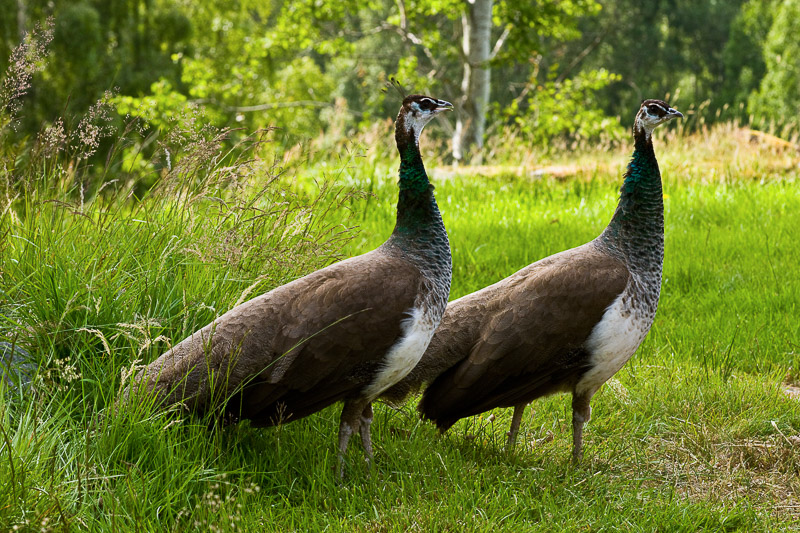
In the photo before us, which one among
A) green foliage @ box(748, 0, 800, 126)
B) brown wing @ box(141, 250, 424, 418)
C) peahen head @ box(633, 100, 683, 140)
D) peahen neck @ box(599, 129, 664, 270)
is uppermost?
peahen head @ box(633, 100, 683, 140)

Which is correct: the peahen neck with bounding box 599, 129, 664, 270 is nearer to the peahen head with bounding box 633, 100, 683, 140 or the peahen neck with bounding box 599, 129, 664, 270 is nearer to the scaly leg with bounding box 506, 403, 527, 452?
the peahen head with bounding box 633, 100, 683, 140

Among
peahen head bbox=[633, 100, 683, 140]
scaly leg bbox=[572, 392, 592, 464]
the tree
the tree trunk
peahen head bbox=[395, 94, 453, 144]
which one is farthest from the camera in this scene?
the tree

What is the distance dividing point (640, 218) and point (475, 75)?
11869mm

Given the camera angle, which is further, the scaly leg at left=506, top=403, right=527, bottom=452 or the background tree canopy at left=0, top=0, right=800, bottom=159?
the background tree canopy at left=0, top=0, right=800, bottom=159

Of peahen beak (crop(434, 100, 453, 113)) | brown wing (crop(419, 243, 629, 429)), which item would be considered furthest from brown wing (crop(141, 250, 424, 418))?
peahen beak (crop(434, 100, 453, 113))

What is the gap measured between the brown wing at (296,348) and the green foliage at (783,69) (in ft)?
102

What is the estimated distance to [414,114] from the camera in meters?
4.01

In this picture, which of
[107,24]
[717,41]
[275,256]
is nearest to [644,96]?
[717,41]

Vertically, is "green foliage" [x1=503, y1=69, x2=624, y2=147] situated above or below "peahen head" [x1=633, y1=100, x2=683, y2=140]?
below

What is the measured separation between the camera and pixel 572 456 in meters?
4.12

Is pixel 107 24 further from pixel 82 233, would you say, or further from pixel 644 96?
pixel 644 96

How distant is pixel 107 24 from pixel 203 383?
22489 mm

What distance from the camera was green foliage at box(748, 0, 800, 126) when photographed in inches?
1228

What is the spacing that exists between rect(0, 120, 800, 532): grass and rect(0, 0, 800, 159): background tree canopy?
90cm
